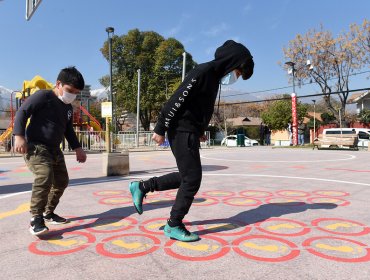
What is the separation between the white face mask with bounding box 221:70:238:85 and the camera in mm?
2894

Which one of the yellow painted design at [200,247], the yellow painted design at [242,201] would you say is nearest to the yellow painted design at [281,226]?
the yellow painted design at [200,247]

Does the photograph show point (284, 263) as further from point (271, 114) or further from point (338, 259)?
point (271, 114)

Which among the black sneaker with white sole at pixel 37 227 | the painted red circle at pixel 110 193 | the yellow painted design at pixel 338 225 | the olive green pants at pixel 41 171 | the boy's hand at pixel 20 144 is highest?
the boy's hand at pixel 20 144

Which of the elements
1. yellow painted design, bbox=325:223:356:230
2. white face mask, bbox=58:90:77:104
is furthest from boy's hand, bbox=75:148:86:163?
yellow painted design, bbox=325:223:356:230

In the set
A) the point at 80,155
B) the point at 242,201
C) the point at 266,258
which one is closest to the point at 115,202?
the point at 80,155

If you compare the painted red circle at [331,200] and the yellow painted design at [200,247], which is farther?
the painted red circle at [331,200]

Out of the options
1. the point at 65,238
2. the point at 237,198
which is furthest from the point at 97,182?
the point at 65,238

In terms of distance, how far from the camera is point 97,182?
6.12 metres

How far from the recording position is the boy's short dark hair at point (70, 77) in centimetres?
303

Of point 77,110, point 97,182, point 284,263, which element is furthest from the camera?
point 77,110

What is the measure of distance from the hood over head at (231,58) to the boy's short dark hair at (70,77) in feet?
4.21

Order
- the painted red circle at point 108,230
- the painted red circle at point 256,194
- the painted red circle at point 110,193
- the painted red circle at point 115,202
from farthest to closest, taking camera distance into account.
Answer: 1. the painted red circle at point 110,193
2. the painted red circle at point 256,194
3. the painted red circle at point 115,202
4. the painted red circle at point 108,230

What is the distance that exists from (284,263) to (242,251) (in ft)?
1.10

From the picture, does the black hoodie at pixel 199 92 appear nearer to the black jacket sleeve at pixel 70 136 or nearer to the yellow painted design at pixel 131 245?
the yellow painted design at pixel 131 245
